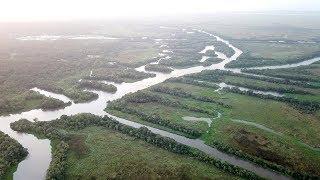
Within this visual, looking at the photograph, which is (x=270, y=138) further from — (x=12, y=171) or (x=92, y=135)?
(x=12, y=171)

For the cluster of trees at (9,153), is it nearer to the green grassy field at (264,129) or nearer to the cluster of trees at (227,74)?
the green grassy field at (264,129)

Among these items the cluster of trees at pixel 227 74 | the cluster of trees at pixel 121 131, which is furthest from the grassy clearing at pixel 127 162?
the cluster of trees at pixel 227 74

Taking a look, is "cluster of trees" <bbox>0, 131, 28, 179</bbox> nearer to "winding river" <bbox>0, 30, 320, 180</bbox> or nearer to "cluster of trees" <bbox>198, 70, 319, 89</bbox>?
"winding river" <bbox>0, 30, 320, 180</bbox>

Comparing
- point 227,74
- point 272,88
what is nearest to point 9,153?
point 272,88

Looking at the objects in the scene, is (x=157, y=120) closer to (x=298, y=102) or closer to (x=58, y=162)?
(x=58, y=162)

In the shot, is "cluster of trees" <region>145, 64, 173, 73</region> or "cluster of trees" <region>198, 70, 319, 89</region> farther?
"cluster of trees" <region>145, 64, 173, 73</region>

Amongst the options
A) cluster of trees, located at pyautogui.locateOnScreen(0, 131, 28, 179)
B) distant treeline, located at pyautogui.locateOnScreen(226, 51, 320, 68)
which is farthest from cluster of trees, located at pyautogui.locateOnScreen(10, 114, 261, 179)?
distant treeline, located at pyautogui.locateOnScreen(226, 51, 320, 68)

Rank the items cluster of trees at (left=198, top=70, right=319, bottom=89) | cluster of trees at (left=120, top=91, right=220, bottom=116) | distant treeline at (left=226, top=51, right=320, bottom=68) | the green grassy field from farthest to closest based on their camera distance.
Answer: distant treeline at (left=226, top=51, right=320, bottom=68)
cluster of trees at (left=198, top=70, right=319, bottom=89)
cluster of trees at (left=120, top=91, right=220, bottom=116)
the green grassy field

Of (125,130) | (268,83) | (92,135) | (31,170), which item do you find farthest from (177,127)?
(268,83)
